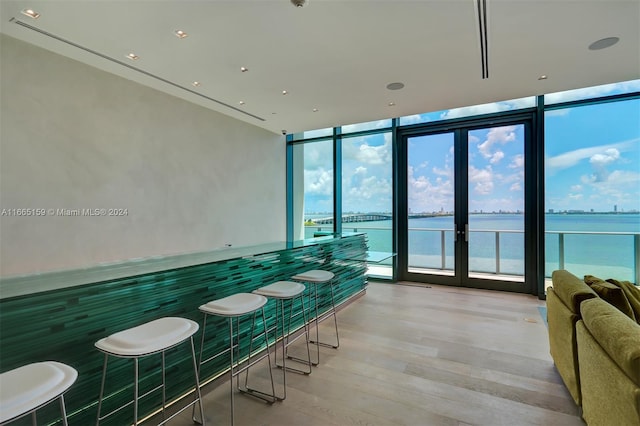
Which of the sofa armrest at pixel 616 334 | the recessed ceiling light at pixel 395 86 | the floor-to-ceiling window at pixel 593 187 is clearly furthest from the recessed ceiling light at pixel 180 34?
the floor-to-ceiling window at pixel 593 187

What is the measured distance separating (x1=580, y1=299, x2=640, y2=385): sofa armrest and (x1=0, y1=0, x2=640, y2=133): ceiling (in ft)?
7.59

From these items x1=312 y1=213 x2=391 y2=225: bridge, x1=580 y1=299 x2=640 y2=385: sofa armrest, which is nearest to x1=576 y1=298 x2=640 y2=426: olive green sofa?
x1=580 y1=299 x2=640 y2=385: sofa armrest

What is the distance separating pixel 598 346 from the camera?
1.63 meters

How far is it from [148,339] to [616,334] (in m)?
2.29

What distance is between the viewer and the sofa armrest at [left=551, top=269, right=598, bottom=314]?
2.08m

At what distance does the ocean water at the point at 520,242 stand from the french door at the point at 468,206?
18 millimetres

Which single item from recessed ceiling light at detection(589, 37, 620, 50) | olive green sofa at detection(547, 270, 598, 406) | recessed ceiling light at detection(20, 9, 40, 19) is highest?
recessed ceiling light at detection(20, 9, 40, 19)

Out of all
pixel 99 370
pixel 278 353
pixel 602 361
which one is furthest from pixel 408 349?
pixel 99 370

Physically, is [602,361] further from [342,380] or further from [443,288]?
[443,288]

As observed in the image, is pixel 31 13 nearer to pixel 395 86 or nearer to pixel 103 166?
pixel 103 166

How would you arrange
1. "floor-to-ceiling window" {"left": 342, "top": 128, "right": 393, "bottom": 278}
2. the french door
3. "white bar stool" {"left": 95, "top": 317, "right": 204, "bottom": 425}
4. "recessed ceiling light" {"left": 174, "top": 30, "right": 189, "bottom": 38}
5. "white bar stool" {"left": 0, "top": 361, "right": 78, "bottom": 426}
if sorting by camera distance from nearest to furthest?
"white bar stool" {"left": 0, "top": 361, "right": 78, "bottom": 426} < "white bar stool" {"left": 95, "top": 317, "right": 204, "bottom": 425} < "recessed ceiling light" {"left": 174, "top": 30, "right": 189, "bottom": 38} < the french door < "floor-to-ceiling window" {"left": 342, "top": 128, "right": 393, "bottom": 278}

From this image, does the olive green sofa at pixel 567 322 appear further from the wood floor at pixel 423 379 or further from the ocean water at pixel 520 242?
the ocean water at pixel 520 242

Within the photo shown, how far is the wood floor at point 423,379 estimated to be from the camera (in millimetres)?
2074

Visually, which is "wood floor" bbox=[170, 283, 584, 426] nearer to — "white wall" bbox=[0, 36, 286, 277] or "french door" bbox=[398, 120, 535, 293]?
"french door" bbox=[398, 120, 535, 293]
